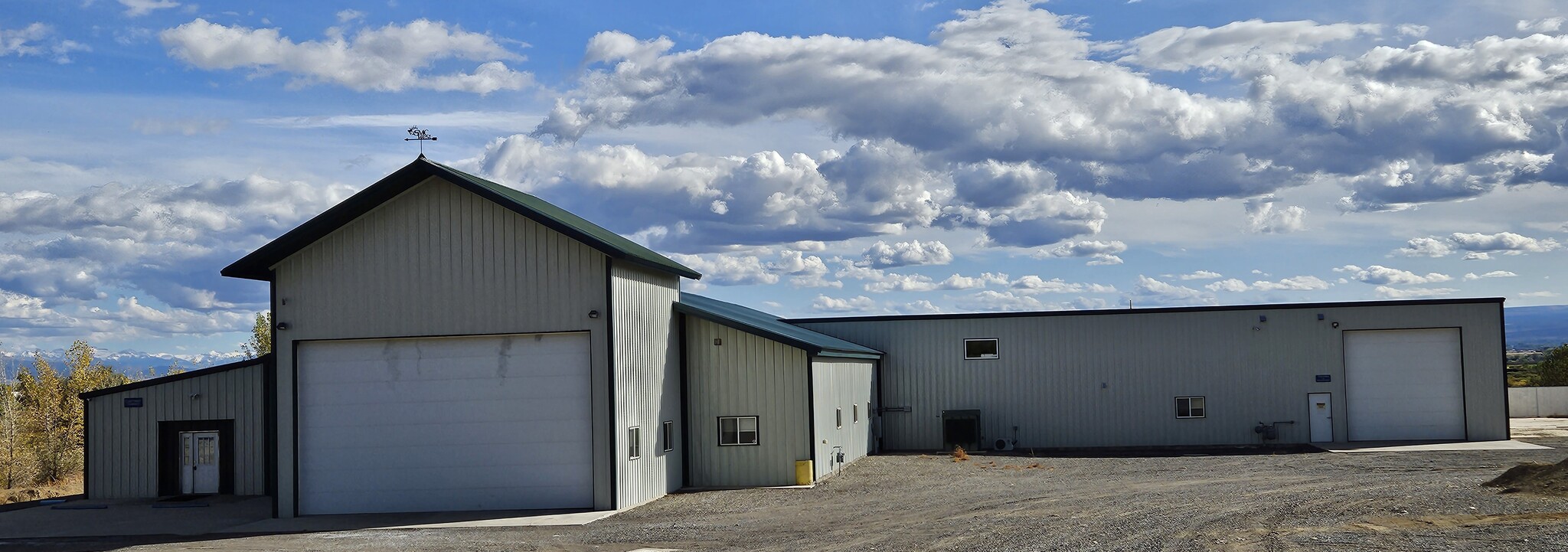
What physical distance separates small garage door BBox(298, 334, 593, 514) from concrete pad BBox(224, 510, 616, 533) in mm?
349

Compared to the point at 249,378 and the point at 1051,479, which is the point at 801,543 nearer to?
the point at 1051,479

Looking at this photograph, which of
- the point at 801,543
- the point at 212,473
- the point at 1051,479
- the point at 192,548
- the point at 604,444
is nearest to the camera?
the point at 801,543

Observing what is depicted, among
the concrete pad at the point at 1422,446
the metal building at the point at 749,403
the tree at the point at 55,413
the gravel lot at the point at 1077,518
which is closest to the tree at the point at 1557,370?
the concrete pad at the point at 1422,446

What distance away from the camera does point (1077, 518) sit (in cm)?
1788

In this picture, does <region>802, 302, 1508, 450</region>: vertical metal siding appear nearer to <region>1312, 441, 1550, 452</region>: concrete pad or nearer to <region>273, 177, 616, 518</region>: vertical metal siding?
<region>1312, 441, 1550, 452</region>: concrete pad

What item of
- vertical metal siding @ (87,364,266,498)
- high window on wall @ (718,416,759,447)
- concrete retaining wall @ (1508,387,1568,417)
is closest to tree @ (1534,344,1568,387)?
concrete retaining wall @ (1508,387,1568,417)

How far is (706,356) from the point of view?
25234mm

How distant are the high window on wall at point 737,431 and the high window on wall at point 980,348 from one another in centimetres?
1165

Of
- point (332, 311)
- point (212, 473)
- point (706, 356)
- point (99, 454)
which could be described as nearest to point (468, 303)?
point (332, 311)

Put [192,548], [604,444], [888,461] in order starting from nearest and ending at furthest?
[192,548], [604,444], [888,461]

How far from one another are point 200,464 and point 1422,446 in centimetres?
3016

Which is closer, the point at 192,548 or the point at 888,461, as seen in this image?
the point at 192,548

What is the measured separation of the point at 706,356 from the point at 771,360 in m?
1.43

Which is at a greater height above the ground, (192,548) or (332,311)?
(332,311)
